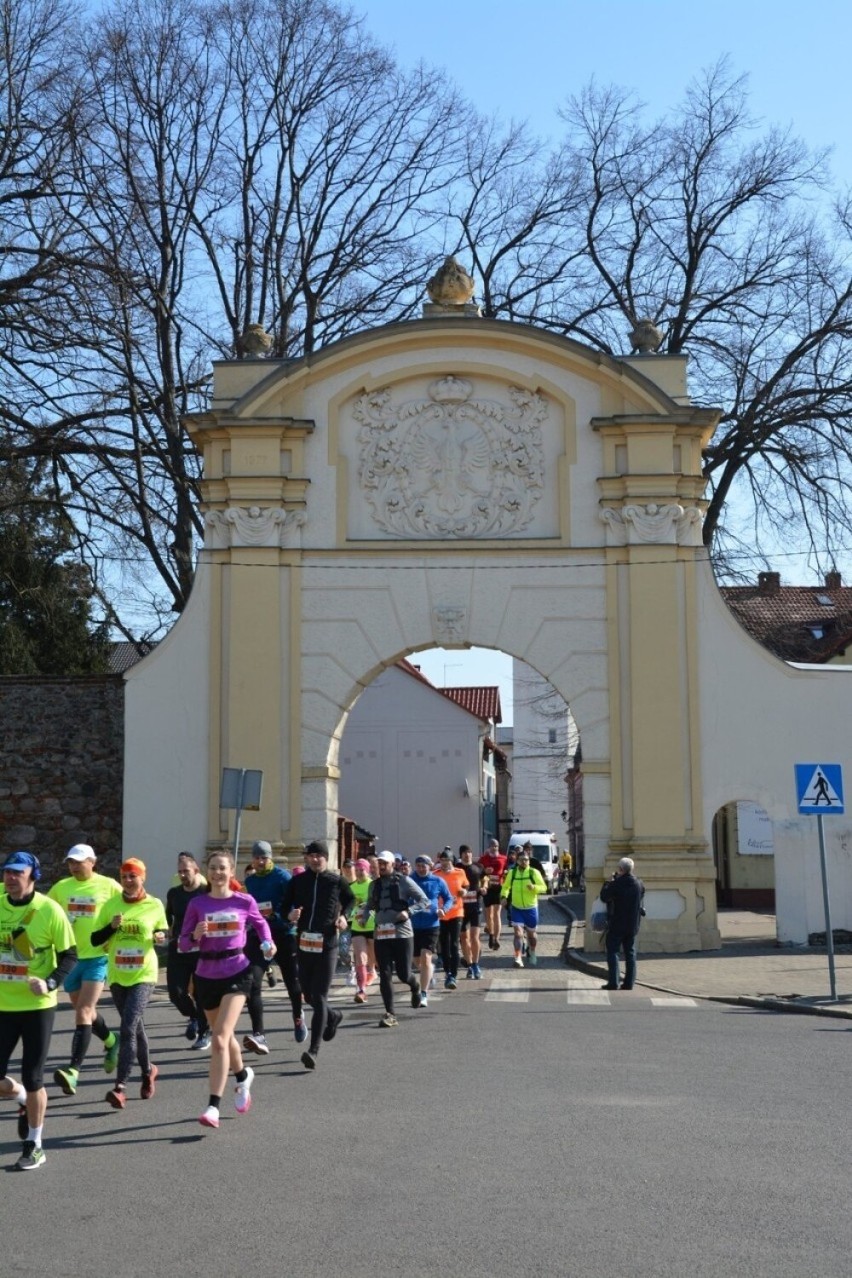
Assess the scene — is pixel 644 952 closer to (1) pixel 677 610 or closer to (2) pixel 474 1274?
(1) pixel 677 610

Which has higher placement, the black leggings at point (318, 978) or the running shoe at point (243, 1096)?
the black leggings at point (318, 978)

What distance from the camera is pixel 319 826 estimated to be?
961 inches

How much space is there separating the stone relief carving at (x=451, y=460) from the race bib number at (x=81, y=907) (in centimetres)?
1352

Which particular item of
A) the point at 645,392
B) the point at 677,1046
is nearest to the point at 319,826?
the point at 645,392

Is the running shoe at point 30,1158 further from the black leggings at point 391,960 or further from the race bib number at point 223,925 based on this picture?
the black leggings at point 391,960

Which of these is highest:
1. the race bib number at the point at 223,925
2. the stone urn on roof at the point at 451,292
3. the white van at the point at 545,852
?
the stone urn on roof at the point at 451,292

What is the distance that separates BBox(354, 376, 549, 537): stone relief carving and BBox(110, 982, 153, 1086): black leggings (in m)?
14.4

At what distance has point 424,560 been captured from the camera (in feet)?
81.5

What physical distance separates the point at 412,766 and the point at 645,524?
99.5ft

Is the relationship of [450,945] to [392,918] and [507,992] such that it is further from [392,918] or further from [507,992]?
[392,918]

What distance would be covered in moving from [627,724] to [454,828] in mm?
29535

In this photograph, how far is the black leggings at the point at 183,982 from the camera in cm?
1384

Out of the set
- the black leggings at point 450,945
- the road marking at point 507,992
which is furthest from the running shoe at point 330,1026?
the black leggings at point 450,945

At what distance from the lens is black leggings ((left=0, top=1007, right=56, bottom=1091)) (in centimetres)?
900
